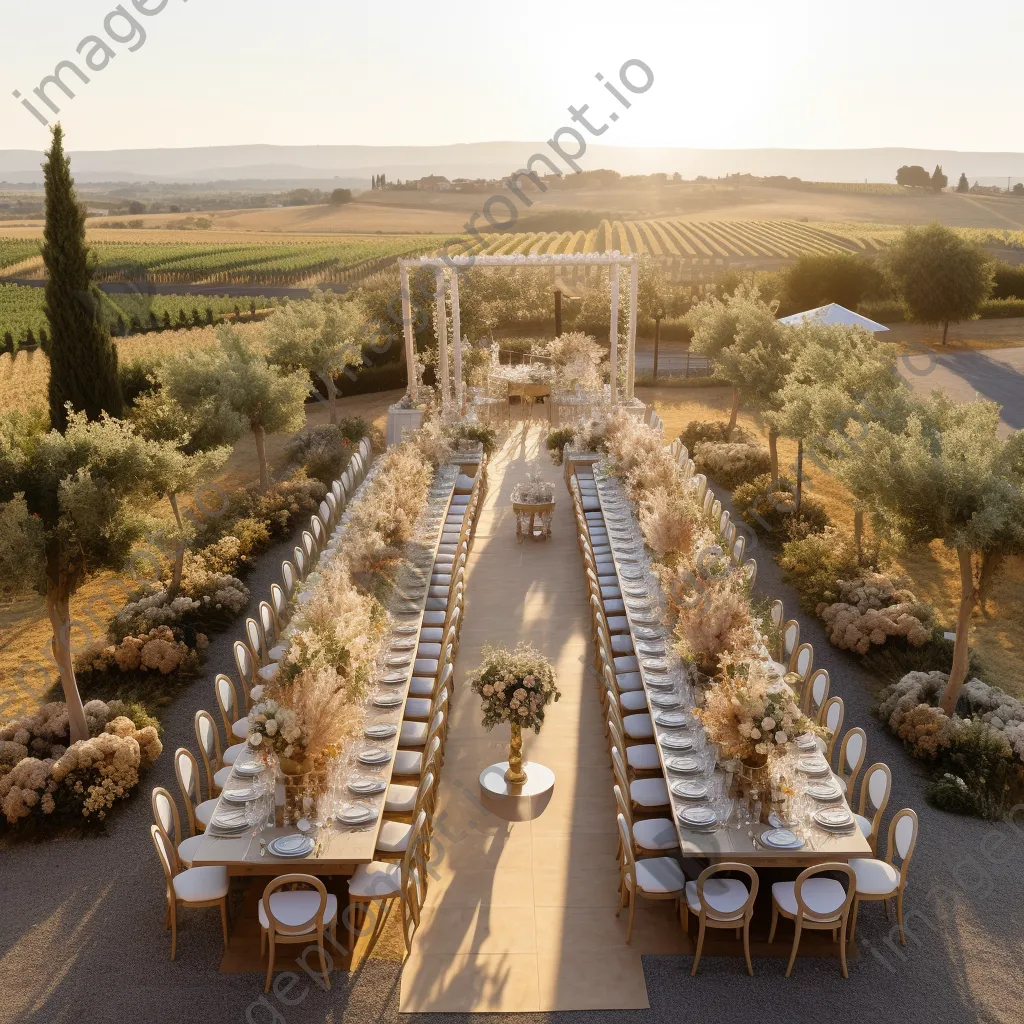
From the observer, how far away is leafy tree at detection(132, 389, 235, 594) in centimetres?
901

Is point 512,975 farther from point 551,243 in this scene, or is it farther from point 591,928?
point 551,243

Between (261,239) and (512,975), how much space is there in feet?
241

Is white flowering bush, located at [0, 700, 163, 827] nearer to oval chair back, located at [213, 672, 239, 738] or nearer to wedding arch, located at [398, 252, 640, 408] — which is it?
oval chair back, located at [213, 672, 239, 738]

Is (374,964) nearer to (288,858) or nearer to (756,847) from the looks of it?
(288,858)

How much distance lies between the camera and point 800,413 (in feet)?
43.0

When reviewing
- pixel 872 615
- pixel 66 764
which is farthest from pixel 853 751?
pixel 66 764

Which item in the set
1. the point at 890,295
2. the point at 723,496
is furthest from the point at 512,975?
the point at 890,295

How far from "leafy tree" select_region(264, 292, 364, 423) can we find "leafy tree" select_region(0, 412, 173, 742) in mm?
11332

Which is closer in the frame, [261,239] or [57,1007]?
[57,1007]

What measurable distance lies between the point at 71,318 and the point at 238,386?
3.03 meters

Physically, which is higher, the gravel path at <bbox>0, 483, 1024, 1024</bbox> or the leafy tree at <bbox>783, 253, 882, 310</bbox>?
the leafy tree at <bbox>783, 253, 882, 310</bbox>

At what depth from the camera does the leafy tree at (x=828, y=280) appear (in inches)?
1449

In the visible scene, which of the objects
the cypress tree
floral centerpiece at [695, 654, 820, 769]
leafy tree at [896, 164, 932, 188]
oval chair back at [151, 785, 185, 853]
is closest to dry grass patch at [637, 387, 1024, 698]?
floral centerpiece at [695, 654, 820, 769]

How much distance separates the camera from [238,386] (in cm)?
1584
